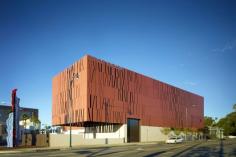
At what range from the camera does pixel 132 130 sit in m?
77.1

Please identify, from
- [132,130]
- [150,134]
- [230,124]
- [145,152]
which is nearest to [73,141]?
[132,130]

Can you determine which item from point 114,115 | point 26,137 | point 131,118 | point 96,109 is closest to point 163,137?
Answer: point 131,118

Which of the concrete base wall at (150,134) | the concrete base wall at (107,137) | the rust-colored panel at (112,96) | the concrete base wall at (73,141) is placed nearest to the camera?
the concrete base wall at (73,141)

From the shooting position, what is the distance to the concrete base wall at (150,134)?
8144 cm

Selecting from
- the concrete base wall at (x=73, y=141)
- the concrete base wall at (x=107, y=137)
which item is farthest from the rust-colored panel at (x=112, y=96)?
the concrete base wall at (x=73, y=141)

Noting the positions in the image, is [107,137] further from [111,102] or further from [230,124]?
[230,124]

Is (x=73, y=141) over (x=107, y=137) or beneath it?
over

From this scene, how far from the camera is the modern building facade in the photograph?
221 ft

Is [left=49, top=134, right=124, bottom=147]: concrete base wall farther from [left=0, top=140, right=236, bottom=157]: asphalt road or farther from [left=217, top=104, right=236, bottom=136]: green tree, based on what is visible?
[left=217, top=104, right=236, bottom=136]: green tree

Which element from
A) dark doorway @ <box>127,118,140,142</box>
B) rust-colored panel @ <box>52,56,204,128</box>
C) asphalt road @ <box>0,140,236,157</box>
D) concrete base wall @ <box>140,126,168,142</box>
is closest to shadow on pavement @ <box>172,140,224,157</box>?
asphalt road @ <box>0,140,236,157</box>

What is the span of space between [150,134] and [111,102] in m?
19.6

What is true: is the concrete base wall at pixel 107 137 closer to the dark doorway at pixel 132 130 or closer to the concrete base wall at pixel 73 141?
the concrete base wall at pixel 73 141

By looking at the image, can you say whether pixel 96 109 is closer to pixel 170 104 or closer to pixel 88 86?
pixel 88 86

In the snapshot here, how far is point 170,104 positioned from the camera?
327 ft
